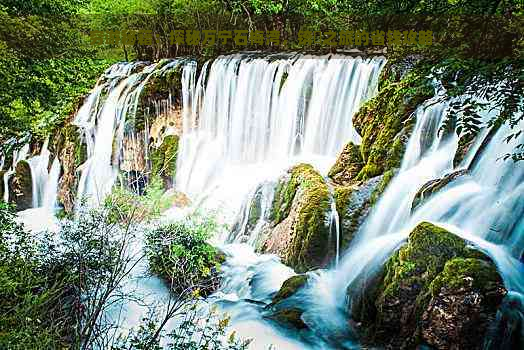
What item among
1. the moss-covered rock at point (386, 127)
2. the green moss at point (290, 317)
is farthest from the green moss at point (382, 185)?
the green moss at point (290, 317)

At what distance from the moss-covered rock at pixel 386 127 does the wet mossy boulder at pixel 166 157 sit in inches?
193

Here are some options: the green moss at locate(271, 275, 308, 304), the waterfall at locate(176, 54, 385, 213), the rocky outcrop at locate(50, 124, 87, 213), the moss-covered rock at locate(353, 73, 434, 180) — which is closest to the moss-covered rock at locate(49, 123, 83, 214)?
the rocky outcrop at locate(50, 124, 87, 213)

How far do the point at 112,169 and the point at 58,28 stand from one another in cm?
366

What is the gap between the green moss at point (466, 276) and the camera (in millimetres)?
4367

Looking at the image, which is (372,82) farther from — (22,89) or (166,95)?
(22,89)

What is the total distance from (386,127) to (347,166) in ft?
3.11

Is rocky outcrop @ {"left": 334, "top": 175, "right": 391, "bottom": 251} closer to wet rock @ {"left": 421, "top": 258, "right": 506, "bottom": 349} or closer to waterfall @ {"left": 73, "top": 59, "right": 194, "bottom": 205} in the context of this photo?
wet rock @ {"left": 421, "top": 258, "right": 506, "bottom": 349}

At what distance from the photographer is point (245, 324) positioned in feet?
19.5

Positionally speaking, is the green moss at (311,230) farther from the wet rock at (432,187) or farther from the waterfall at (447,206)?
the wet rock at (432,187)

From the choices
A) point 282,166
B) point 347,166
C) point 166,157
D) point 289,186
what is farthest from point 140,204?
point 166,157

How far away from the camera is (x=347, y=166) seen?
8102mm

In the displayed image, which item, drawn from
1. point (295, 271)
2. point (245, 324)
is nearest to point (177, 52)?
point (295, 271)

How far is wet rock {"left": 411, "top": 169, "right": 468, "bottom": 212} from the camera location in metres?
6.07

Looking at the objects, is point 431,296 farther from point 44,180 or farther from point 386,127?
point 44,180
